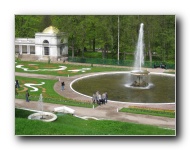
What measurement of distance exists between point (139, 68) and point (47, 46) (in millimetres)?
5373

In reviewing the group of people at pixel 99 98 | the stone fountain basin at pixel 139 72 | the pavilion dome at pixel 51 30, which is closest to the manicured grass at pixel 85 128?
the group of people at pixel 99 98

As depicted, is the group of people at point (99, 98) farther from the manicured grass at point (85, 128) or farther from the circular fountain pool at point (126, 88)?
the manicured grass at point (85, 128)

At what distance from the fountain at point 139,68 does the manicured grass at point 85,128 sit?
4993 mm

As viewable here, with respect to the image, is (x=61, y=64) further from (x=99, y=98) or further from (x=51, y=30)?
(x=99, y=98)

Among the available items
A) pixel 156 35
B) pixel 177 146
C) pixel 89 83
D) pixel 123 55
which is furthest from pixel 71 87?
pixel 177 146

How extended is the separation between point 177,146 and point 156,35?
7461 millimetres

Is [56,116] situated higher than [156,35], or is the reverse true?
[156,35]

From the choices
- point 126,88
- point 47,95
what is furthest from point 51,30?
point 126,88

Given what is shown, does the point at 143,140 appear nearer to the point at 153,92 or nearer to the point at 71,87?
the point at 153,92

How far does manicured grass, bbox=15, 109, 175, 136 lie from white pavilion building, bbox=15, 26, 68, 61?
475 cm

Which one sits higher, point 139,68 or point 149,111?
point 139,68

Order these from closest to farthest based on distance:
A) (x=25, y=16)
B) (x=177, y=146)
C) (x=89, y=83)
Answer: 1. (x=177, y=146)
2. (x=25, y=16)
3. (x=89, y=83)

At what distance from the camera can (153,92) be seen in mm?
23094

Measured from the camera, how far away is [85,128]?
19.4 m
